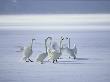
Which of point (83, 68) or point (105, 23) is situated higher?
point (105, 23)

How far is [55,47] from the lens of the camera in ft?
12.5

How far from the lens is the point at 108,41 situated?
4441mm

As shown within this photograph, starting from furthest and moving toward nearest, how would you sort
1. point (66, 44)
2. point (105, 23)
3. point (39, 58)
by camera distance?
point (105, 23)
point (66, 44)
point (39, 58)

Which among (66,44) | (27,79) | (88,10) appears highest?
(88,10)

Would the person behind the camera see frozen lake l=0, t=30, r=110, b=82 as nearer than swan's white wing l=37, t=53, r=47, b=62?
Yes

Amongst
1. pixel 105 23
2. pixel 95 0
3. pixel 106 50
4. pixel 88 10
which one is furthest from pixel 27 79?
pixel 95 0

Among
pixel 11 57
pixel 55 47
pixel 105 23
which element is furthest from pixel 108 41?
pixel 105 23

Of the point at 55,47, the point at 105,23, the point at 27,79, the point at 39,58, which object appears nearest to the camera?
the point at 27,79

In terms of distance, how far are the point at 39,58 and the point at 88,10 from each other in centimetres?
559

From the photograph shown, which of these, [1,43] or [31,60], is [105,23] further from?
[31,60]

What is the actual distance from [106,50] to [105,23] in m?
2.69

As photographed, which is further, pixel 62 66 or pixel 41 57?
pixel 41 57

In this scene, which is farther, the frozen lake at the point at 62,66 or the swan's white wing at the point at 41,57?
the swan's white wing at the point at 41,57

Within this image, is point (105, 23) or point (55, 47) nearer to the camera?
point (55, 47)
